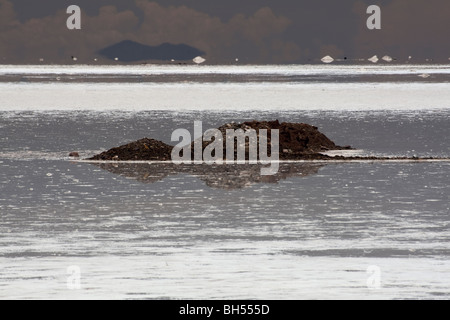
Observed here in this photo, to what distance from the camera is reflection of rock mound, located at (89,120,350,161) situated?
22438 mm

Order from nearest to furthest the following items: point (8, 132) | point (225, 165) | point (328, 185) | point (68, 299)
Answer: point (68, 299), point (328, 185), point (225, 165), point (8, 132)

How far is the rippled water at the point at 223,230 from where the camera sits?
971cm

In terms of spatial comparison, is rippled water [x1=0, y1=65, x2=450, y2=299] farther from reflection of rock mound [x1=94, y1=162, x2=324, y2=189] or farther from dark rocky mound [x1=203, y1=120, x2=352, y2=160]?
dark rocky mound [x1=203, y1=120, x2=352, y2=160]

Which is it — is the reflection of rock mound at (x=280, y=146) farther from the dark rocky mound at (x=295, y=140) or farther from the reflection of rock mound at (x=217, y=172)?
the reflection of rock mound at (x=217, y=172)

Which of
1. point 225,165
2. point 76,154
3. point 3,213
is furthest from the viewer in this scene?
point 76,154

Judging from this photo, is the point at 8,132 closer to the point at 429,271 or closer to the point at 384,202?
the point at 384,202

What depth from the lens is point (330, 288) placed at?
374 inches

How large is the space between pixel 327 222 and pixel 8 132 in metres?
19.8

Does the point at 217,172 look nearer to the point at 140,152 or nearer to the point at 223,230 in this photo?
the point at 140,152

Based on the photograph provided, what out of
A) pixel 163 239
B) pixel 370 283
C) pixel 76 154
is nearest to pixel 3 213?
pixel 163 239

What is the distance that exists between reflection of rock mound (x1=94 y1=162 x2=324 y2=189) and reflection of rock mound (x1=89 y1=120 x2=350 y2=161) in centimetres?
84

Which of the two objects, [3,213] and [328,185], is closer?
[3,213]

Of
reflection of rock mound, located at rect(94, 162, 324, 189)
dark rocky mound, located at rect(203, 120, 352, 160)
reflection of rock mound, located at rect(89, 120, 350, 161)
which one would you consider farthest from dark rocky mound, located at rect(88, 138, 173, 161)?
dark rocky mound, located at rect(203, 120, 352, 160)

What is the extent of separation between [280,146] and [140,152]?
3.12 metres
